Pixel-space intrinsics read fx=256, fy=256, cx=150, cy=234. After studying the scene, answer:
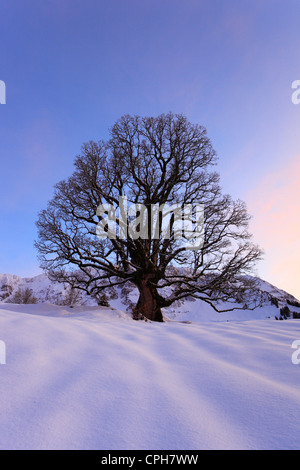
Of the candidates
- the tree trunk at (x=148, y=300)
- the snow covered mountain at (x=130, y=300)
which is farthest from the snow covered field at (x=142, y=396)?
the snow covered mountain at (x=130, y=300)


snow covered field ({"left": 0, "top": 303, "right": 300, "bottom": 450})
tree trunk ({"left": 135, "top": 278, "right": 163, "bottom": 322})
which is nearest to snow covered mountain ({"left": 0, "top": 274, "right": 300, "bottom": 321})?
tree trunk ({"left": 135, "top": 278, "right": 163, "bottom": 322})

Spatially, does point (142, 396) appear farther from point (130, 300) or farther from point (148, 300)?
point (130, 300)

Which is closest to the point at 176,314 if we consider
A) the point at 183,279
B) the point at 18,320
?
the point at 183,279

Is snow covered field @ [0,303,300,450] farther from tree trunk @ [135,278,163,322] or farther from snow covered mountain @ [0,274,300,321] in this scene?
snow covered mountain @ [0,274,300,321]

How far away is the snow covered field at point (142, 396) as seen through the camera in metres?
0.98

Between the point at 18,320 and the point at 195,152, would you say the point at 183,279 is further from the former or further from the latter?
the point at 18,320

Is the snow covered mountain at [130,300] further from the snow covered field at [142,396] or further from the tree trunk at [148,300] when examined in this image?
the snow covered field at [142,396]

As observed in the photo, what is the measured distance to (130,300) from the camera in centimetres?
3847

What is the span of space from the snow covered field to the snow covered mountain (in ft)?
49.3

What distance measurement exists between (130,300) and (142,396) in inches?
1510

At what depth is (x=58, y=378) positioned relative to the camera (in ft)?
4.77

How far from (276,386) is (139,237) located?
754 centimetres

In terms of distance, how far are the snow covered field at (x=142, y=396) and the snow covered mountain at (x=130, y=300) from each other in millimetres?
15023

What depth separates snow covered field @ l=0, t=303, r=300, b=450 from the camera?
98 cm
